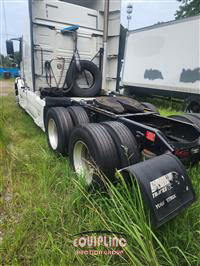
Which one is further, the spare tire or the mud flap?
the spare tire

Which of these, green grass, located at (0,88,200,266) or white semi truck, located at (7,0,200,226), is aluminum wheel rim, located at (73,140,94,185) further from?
green grass, located at (0,88,200,266)

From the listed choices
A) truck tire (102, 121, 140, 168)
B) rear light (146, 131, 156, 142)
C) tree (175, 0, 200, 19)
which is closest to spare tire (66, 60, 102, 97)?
truck tire (102, 121, 140, 168)

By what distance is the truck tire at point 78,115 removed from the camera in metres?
2.90

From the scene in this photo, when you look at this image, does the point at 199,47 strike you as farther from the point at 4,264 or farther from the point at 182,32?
the point at 4,264

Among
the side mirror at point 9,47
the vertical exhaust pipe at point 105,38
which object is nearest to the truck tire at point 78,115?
the vertical exhaust pipe at point 105,38

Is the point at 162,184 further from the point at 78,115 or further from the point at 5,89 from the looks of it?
the point at 5,89

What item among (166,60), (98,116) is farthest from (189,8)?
(98,116)

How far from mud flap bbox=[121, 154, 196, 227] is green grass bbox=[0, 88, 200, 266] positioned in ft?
0.30

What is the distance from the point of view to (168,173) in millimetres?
1432

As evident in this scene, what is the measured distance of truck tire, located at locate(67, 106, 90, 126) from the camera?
2.90m

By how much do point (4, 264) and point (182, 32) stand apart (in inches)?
289

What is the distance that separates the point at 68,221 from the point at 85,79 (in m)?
3.70

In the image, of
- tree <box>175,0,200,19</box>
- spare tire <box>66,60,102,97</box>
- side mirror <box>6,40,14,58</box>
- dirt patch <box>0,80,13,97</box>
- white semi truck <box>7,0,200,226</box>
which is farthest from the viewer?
tree <box>175,0,200,19</box>

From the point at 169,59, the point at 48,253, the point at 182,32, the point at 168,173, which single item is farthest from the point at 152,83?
the point at 48,253
